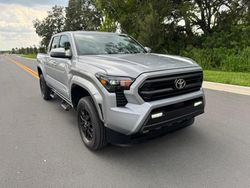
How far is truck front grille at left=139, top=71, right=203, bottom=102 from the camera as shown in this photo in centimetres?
304

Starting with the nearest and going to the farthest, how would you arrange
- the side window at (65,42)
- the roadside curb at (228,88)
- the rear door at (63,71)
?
the rear door at (63,71), the side window at (65,42), the roadside curb at (228,88)

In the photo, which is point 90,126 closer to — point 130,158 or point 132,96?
point 130,158

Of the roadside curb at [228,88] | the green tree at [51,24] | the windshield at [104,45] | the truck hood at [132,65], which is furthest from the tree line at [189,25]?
the green tree at [51,24]

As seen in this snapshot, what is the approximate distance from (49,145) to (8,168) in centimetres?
80

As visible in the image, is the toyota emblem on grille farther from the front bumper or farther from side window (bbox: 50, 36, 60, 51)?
side window (bbox: 50, 36, 60, 51)

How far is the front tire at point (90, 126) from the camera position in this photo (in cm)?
341

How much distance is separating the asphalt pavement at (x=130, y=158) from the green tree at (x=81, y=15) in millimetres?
44293

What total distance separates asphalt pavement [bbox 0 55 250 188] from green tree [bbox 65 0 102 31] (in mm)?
44293

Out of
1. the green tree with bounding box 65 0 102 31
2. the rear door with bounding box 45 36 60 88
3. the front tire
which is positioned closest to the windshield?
the front tire

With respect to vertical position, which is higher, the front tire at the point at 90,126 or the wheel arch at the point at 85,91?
the wheel arch at the point at 85,91

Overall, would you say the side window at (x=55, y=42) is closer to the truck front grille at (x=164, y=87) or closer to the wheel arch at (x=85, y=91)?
the wheel arch at (x=85, y=91)

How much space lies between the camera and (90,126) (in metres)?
3.73

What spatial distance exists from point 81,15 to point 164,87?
2056 inches

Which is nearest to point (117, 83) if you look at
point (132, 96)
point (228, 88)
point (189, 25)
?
point (132, 96)
